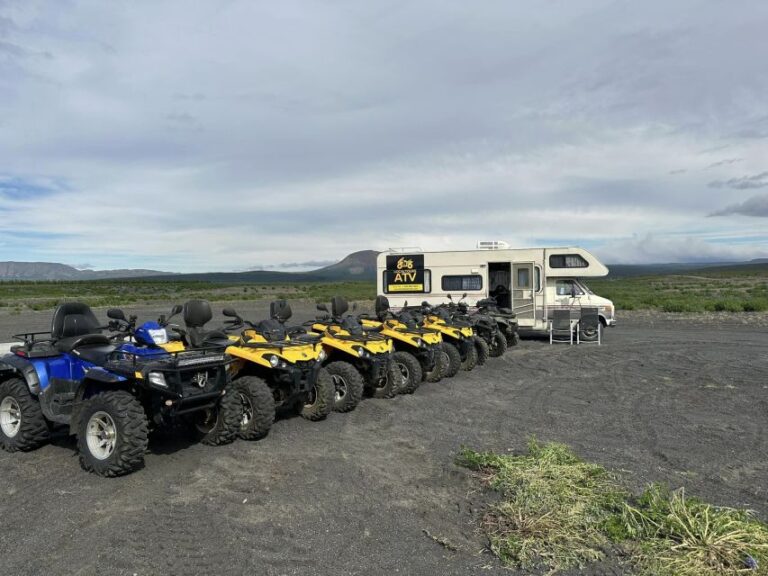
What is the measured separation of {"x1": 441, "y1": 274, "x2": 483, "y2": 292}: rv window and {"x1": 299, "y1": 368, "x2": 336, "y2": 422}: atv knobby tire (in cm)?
1077

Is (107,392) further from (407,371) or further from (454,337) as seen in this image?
(454,337)

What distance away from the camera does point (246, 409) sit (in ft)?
21.5

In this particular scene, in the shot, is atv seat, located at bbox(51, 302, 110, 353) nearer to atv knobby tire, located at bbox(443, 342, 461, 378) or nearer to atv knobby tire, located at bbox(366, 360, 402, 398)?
atv knobby tire, located at bbox(366, 360, 402, 398)

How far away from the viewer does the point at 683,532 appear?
3920 millimetres

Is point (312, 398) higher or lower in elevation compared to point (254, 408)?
lower

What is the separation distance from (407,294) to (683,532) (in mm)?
14503

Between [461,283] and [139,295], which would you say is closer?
[461,283]

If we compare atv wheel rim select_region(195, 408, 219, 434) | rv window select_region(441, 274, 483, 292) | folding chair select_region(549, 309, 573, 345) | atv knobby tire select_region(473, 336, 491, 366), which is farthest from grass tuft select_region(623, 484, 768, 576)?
rv window select_region(441, 274, 483, 292)

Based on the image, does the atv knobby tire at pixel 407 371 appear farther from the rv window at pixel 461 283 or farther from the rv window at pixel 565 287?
the rv window at pixel 565 287

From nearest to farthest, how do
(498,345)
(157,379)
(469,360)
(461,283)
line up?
(157,379)
(469,360)
(498,345)
(461,283)

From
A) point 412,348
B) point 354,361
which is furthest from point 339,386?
point 412,348

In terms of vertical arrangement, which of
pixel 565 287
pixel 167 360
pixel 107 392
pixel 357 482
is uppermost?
pixel 565 287

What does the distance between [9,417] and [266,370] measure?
113 inches

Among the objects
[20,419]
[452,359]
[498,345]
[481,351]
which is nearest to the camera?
[20,419]
